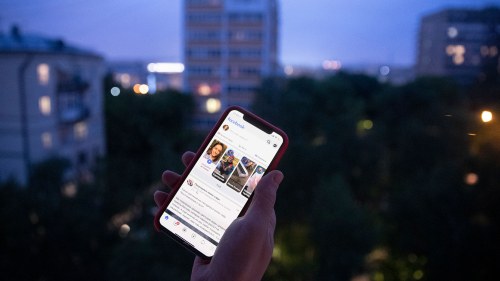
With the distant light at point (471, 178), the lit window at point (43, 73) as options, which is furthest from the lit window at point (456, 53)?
the lit window at point (43, 73)

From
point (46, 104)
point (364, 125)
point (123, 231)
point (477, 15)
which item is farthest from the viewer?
point (364, 125)

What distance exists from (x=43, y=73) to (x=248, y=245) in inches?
302

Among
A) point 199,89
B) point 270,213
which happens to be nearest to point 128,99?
point 199,89

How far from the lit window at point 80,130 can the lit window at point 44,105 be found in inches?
39.6

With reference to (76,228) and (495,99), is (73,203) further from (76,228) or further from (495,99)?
(495,99)

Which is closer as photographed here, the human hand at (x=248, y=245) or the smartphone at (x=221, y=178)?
the human hand at (x=248, y=245)

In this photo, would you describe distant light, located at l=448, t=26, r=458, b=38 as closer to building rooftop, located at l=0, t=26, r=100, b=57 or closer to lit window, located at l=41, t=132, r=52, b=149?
building rooftop, located at l=0, t=26, r=100, b=57

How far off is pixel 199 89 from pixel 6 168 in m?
11.6

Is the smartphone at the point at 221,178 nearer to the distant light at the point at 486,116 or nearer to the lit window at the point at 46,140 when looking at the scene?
the distant light at the point at 486,116

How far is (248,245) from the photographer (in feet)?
2.42

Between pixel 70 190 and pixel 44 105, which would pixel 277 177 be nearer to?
pixel 70 190

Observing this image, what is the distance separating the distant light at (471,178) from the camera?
3896mm

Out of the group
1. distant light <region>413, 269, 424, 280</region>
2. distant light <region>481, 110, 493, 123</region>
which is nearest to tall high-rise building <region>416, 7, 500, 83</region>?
distant light <region>481, 110, 493, 123</region>

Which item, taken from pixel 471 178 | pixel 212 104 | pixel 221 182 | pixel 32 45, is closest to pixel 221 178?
pixel 221 182
